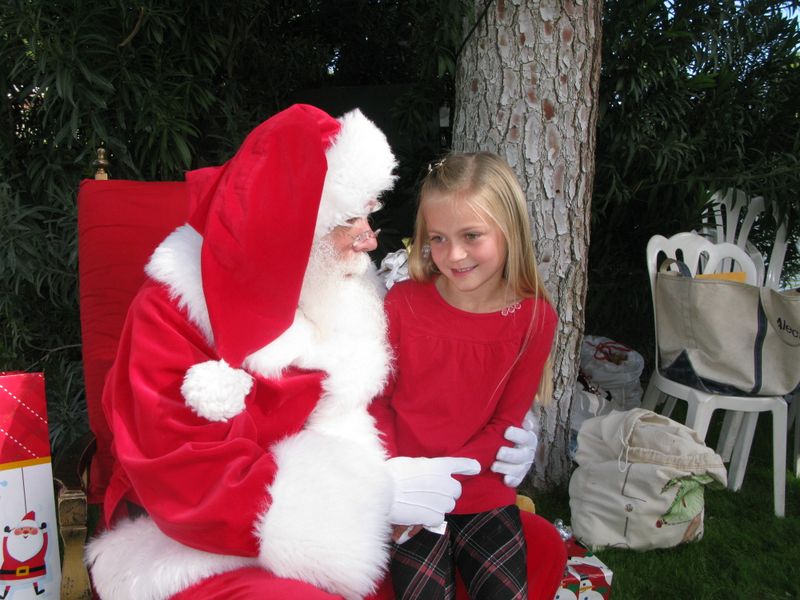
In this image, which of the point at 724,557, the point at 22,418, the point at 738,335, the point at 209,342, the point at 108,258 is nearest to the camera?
the point at 209,342

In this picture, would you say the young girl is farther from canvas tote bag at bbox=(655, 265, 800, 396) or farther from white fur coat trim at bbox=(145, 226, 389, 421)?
canvas tote bag at bbox=(655, 265, 800, 396)

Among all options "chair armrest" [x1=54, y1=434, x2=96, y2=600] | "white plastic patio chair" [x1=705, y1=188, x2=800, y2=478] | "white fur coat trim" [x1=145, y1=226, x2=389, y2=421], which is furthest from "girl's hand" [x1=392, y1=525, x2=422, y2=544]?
"white plastic patio chair" [x1=705, y1=188, x2=800, y2=478]

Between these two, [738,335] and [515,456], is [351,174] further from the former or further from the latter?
[738,335]

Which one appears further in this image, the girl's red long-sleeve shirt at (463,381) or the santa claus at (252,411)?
the girl's red long-sleeve shirt at (463,381)

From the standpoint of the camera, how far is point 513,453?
1560mm

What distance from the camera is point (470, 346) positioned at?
5.24 feet

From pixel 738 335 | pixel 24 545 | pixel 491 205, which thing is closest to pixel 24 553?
pixel 24 545

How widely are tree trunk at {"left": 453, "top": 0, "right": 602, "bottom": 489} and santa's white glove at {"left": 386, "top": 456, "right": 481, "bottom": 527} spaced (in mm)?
1089

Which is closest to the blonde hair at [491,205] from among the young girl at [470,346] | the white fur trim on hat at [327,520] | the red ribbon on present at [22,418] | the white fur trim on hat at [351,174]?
the young girl at [470,346]

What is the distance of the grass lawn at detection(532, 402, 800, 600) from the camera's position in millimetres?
2195

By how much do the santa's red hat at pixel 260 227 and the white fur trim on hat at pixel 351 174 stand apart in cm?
4

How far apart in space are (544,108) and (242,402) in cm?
150

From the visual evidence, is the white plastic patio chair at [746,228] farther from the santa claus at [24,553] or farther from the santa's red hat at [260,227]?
the santa claus at [24,553]

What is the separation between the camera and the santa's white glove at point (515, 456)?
156 cm
